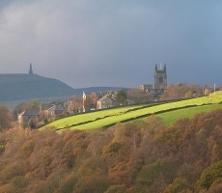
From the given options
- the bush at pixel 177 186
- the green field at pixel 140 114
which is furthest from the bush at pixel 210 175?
the green field at pixel 140 114

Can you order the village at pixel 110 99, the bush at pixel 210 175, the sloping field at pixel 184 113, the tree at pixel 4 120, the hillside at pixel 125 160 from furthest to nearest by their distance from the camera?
the village at pixel 110 99, the tree at pixel 4 120, the sloping field at pixel 184 113, the hillside at pixel 125 160, the bush at pixel 210 175

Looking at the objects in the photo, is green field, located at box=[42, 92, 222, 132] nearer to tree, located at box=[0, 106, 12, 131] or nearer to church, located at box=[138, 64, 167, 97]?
tree, located at box=[0, 106, 12, 131]

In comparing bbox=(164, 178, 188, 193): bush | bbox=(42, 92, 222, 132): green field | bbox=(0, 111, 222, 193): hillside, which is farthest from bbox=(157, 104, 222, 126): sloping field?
bbox=(164, 178, 188, 193): bush

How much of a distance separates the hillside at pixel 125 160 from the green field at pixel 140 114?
4384 mm

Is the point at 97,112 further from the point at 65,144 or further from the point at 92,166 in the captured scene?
the point at 92,166

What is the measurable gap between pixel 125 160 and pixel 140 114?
20.8 metres

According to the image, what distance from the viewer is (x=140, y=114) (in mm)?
75312

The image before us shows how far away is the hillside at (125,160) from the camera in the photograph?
4659 cm

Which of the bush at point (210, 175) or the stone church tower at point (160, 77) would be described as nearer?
the bush at point (210, 175)

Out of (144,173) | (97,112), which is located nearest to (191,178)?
(144,173)

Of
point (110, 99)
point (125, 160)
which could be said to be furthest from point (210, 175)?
point (110, 99)

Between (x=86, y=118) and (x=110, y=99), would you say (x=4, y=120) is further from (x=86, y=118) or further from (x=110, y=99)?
(x=86, y=118)

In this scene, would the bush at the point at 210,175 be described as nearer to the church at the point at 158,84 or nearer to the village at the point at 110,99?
the village at the point at 110,99

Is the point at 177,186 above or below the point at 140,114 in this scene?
below
